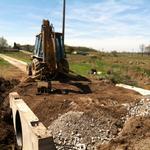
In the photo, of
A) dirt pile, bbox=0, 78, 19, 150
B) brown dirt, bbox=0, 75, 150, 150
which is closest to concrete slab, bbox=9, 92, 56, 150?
dirt pile, bbox=0, 78, 19, 150

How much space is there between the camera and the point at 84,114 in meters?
8.87

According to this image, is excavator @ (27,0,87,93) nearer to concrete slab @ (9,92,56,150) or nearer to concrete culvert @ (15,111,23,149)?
concrete culvert @ (15,111,23,149)

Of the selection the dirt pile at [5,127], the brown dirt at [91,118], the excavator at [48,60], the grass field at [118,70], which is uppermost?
the excavator at [48,60]

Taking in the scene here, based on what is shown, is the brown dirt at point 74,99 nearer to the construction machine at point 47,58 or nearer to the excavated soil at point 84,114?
the excavated soil at point 84,114

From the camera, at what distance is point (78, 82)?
47.9ft

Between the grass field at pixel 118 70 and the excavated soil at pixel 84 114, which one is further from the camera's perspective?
the grass field at pixel 118 70

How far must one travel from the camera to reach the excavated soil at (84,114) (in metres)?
7.88

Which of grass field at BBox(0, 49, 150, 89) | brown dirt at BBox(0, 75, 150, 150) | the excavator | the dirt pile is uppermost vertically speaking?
the excavator

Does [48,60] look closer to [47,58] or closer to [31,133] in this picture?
[47,58]

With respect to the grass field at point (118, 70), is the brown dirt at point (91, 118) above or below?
below

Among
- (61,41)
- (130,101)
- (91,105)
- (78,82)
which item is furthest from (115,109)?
(61,41)

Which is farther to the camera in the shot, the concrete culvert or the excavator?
the excavator

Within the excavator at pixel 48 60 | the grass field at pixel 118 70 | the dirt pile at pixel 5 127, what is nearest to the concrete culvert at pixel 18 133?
the dirt pile at pixel 5 127

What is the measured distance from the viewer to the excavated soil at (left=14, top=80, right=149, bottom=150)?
25.9ft
